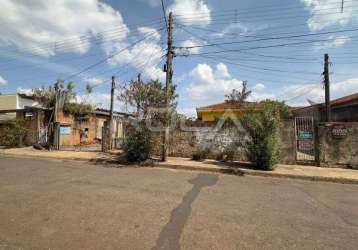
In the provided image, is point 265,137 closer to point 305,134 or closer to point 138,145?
point 305,134

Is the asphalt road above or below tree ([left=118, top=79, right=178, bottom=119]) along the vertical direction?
below

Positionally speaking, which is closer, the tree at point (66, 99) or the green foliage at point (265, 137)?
the green foliage at point (265, 137)

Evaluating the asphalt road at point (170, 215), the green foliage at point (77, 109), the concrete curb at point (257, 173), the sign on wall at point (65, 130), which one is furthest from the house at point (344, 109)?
the sign on wall at point (65, 130)

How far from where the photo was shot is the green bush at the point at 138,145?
13.2 m

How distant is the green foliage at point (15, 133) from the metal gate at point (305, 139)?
68.7ft

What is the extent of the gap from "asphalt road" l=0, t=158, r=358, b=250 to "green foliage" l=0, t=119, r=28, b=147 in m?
14.9

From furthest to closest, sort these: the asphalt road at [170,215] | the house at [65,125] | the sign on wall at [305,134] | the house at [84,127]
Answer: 1. the house at [84,127]
2. the house at [65,125]
3. the sign on wall at [305,134]
4. the asphalt road at [170,215]

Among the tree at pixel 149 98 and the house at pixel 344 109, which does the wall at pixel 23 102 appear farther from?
the house at pixel 344 109

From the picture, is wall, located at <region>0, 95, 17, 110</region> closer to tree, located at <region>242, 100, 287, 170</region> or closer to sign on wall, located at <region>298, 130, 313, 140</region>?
tree, located at <region>242, 100, 287, 170</region>

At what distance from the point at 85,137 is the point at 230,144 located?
16542mm

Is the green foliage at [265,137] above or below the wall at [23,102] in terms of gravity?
below

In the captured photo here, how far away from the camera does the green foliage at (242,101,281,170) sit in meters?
11.6

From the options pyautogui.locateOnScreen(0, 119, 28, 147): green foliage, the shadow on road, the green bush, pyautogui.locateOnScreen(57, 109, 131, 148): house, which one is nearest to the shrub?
the green bush

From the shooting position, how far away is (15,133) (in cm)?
2156
